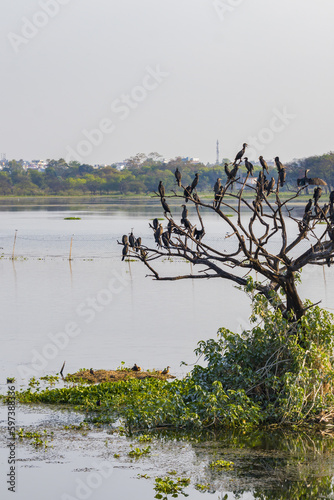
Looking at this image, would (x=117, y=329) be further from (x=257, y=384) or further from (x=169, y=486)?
(x=169, y=486)

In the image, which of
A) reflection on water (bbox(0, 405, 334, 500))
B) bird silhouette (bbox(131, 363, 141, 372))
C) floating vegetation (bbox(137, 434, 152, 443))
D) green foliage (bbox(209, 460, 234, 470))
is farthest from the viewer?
bird silhouette (bbox(131, 363, 141, 372))

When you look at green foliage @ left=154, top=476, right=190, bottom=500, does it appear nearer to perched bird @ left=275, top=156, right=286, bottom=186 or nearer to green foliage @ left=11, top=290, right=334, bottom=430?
green foliage @ left=11, top=290, right=334, bottom=430

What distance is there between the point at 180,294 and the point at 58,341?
8210 millimetres

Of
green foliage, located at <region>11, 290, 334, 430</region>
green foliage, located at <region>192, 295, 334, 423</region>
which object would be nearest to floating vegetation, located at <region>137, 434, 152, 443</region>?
green foliage, located at <region>11, 290, 334, 430</region>

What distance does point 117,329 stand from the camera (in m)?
17.4

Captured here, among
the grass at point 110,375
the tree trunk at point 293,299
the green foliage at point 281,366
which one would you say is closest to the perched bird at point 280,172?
the tree trunk at point 293,299

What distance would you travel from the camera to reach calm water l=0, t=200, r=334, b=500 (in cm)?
804

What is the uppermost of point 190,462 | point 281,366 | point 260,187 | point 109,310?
point 260,187

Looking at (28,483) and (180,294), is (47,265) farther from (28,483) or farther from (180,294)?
(28,483)

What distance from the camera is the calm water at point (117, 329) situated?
26.4 feet

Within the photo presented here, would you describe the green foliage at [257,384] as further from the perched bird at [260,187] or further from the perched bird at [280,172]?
the perched bird at [280,172]

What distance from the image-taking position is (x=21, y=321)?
59.9 ft

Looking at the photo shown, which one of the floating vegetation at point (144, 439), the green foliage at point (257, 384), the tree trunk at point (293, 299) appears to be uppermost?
the tree trunk at point (293, 299)

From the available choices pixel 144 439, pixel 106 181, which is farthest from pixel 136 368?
pixel 106 181
